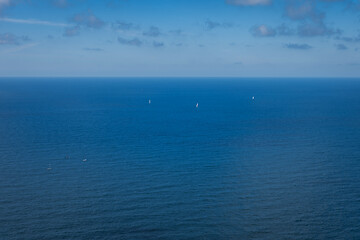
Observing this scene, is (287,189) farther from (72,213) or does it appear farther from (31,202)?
(31,202)

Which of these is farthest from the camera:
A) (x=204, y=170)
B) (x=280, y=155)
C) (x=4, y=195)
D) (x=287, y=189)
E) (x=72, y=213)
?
(x=280, y=155)

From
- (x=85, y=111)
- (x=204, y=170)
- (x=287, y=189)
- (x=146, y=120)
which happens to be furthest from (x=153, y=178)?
(x=85, y=111)

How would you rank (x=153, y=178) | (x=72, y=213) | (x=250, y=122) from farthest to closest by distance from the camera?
1. (x=250, y=122)
2. (x=153, y=178)
3. (x=72, y=213)

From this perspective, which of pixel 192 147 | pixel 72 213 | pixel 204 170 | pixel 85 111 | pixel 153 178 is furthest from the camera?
pixel 85 111

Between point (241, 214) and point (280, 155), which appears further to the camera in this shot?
point (280, 155)

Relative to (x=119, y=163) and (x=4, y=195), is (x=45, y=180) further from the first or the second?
(x=119, y=163)

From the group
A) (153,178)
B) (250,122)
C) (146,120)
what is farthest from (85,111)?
(153,178)

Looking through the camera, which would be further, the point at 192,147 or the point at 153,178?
the point at 192,147

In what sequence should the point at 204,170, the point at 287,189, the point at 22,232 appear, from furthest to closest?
the point at 204,170
the point at 287,189
the point at 22,232

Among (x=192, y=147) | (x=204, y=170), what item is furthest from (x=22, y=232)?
(x=192, y=147)
